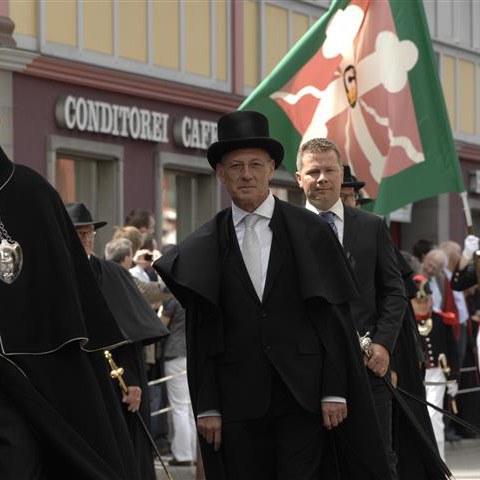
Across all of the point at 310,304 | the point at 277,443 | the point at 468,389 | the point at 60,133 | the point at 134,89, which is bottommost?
the point at 468,389

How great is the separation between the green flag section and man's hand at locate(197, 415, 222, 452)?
5288mm

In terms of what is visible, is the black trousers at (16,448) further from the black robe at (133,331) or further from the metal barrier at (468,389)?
the metal barrier at (468,389)

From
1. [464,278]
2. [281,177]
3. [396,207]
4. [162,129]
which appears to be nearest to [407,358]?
[396,207]

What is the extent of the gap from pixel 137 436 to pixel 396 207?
3287 mm

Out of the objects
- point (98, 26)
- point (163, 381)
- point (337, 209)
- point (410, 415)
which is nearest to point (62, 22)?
point (98, 26)

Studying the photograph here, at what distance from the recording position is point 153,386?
15.5 m

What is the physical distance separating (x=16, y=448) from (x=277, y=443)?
193 centimetres

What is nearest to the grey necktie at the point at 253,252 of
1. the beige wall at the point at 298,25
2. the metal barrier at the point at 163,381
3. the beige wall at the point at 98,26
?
the metal barrier at the point at 163,381

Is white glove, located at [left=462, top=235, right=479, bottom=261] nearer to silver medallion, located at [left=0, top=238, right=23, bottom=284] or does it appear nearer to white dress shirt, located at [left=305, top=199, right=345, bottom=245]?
white dress shirt, located at [left=305, top=199, right=345, bottom=245]

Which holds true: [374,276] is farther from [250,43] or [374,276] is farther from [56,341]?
[250,43]

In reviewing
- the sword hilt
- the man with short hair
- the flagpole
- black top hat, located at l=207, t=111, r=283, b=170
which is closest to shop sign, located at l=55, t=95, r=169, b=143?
Answer: the man with short hair

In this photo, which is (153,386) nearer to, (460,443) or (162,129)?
(460,443)

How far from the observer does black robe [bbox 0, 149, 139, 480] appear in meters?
6.01

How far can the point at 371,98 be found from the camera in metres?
13.9
